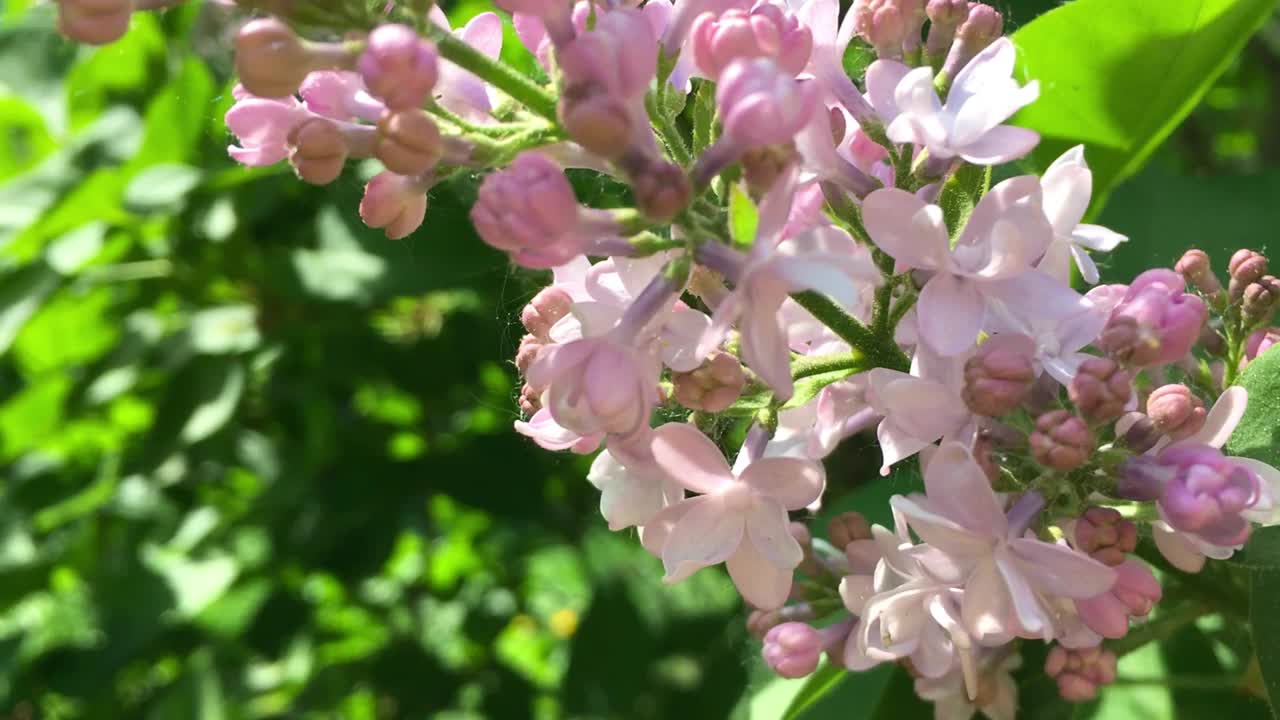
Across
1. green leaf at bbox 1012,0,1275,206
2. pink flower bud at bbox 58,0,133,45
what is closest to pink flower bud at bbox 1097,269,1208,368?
green leaf at bbox 1012,0,1275,206

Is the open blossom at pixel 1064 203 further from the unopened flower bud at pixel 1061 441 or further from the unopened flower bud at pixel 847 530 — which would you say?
the unopened flower bud at pixel 847 530

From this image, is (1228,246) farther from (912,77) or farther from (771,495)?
(771,495)

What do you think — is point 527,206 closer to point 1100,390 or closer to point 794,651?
point 1100,390

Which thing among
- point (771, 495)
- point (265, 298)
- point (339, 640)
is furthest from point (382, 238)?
point (339, 640)

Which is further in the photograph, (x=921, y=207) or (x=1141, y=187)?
(x=1141, y=187)

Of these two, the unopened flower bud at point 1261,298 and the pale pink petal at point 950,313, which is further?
the unopened flower bud at point 1261,298

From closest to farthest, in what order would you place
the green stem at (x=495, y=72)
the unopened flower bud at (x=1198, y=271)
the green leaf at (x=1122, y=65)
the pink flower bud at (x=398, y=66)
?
the pink flower bud at (x=398, y=66) → the green stem at (x=495, y=72) → the unopened flower bud at (x=1198, y=271) → the green leaf at (x=1122, y=65)

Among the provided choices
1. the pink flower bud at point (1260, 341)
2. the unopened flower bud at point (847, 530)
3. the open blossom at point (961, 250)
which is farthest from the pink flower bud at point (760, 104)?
the pink flower bud at point (1260, 341)
